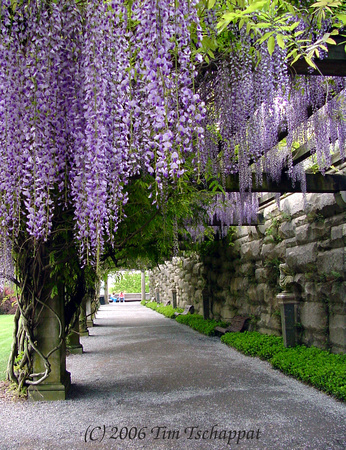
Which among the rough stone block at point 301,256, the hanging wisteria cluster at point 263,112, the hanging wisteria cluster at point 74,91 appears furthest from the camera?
the rough stone block at point 301,256

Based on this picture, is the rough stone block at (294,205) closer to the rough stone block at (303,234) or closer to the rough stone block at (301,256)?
the rough stone block at (303,234)

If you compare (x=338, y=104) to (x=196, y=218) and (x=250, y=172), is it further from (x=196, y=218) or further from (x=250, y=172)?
(x=196, y=218)

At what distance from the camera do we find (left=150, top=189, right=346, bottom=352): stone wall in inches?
165

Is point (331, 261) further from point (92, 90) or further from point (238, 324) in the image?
point (92, 90)

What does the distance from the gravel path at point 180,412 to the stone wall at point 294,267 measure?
0.80m

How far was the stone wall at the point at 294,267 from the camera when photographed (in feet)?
13.7

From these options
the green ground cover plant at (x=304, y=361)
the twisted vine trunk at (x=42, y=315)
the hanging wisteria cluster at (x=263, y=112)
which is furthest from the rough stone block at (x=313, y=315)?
the twisted vine trunk at (x=42, y=315)

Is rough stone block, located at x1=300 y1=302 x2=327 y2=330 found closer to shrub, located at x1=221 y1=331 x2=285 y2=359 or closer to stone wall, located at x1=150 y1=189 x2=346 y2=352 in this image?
stone wall, located at x1=150 y1=189 x2=346 y2=352

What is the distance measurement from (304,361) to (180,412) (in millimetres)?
1733

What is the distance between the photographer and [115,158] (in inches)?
81.7

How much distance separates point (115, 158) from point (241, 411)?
2240 millimetres

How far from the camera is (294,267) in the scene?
4.96m

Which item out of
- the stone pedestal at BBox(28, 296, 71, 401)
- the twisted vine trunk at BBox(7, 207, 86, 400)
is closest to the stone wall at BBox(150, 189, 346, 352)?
the twisted vine trunk at BBox(7, 207, 86, 400)

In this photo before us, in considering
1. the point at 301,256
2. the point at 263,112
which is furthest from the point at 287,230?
the point at 263,112
